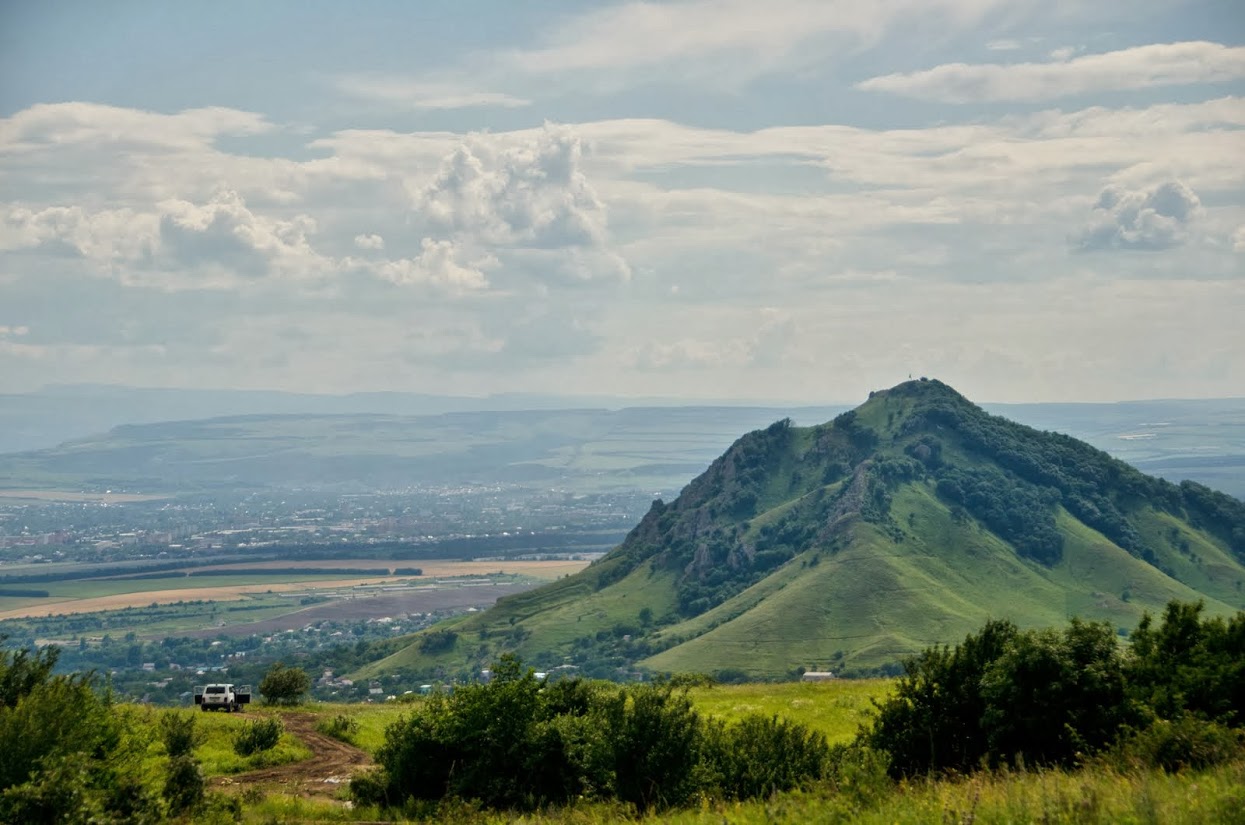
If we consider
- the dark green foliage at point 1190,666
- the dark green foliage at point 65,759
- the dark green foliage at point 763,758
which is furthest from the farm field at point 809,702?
the dark green foliage at point 65,759

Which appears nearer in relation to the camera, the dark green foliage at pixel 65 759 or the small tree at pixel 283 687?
the dark green foliage at pixel 65 759

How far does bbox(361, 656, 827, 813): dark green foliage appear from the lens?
92.8ft

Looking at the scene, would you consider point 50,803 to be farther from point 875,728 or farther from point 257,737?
point 257,737

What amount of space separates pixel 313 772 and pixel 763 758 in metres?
18.0

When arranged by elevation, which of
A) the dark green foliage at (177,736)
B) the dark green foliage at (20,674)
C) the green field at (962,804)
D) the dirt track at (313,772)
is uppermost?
the dark green foliage at (20,674)

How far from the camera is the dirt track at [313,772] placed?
3581cm

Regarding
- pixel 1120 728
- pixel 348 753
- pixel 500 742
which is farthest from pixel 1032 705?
pixel 348 753

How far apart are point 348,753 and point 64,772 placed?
20957mm

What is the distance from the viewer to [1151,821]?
1797 cm

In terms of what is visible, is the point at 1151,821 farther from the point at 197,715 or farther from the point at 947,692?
the point at 197,715

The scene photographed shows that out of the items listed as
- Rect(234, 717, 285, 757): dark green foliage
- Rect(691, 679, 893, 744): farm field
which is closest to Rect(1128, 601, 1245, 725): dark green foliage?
Rect(691, 679, 893, 744): farm field

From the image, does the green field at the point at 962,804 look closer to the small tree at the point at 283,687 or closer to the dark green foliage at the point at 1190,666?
the dark green foliage at the point at 1190,666

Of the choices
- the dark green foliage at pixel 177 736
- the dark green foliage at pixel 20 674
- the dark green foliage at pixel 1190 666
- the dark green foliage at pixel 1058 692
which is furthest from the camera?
the dark green foliage at pixel 177 736

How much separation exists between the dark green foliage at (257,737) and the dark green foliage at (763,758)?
64.0 ft
